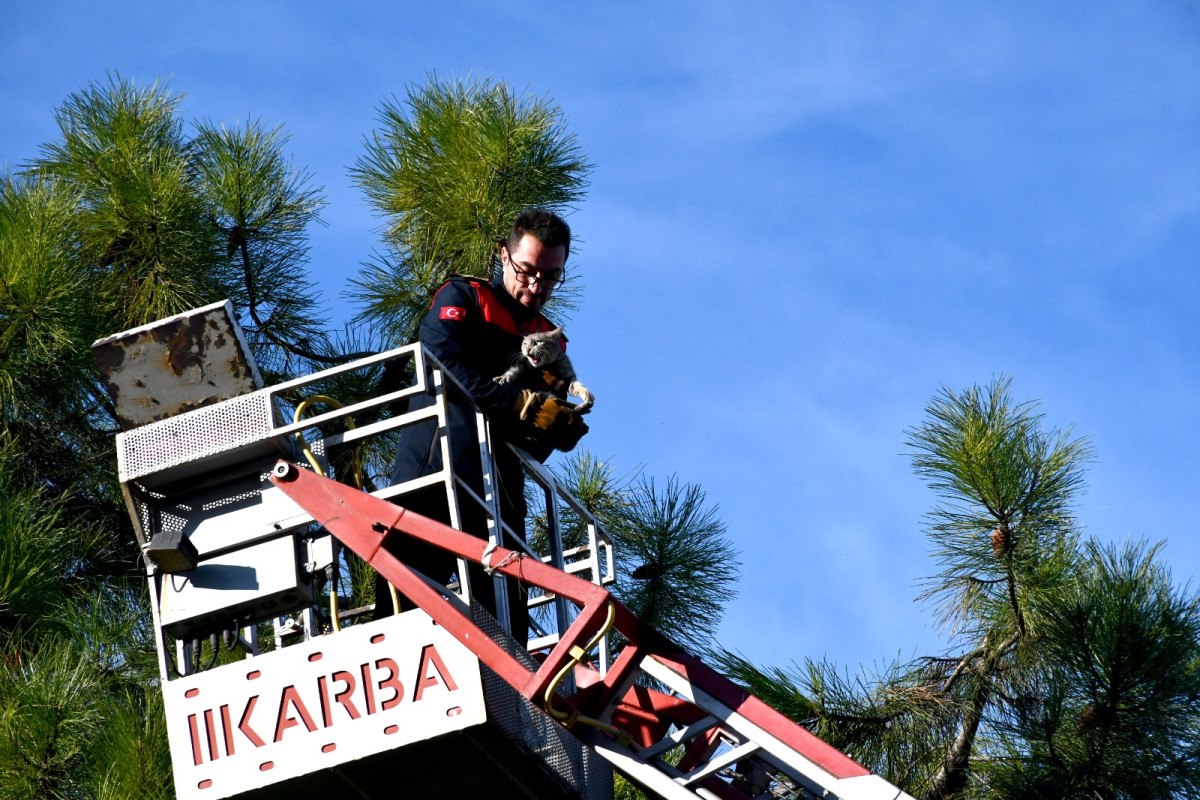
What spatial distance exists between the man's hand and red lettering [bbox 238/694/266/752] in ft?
4.56

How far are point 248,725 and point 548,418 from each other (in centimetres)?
152

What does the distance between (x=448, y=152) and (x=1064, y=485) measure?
12.1ft

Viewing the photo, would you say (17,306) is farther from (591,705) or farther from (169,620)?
(591,705)

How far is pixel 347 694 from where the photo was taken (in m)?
6.20

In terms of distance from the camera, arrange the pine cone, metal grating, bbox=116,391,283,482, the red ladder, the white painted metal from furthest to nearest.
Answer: the pine cone → metal grating, bbox=116,391,283,482 → the white painted metal → the red ladder

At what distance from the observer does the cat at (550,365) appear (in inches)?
279

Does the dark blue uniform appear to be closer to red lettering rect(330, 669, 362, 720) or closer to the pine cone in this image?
red lettering rect(330, 669, 362, 720)

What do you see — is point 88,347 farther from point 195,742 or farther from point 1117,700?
point 1117,700

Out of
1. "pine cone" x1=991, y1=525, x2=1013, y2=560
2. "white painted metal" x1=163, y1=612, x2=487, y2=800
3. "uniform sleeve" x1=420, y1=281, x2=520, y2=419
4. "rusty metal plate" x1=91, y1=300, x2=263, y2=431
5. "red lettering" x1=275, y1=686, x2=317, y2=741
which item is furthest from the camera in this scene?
"pine cone" x1=991, y1=525, x2=1013, y2=560

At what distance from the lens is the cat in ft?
23.2

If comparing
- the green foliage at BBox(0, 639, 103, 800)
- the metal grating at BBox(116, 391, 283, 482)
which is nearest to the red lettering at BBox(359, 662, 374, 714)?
the metal grating at BBox(116, 391, 283, 482)

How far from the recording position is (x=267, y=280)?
9.73 m

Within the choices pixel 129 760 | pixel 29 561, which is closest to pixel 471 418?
pixel 129 760

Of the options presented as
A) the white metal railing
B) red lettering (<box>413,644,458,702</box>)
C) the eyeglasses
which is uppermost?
the eyeglasses
